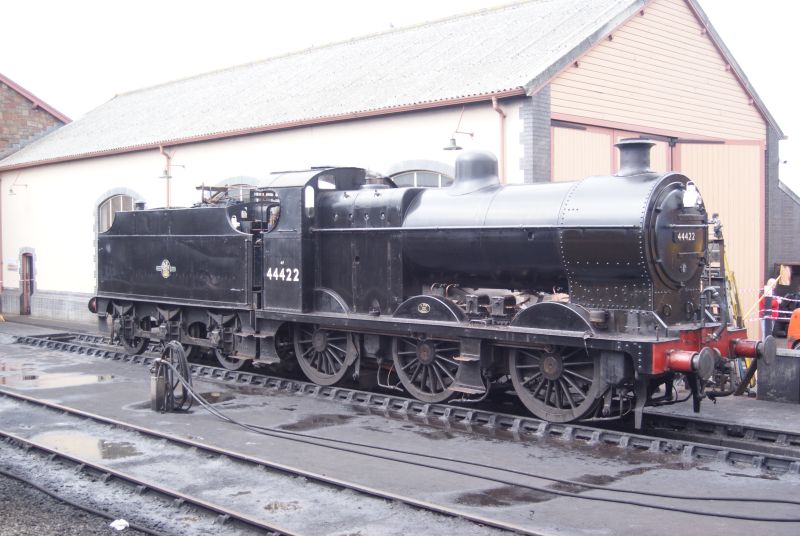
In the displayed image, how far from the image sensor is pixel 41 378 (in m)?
13.6

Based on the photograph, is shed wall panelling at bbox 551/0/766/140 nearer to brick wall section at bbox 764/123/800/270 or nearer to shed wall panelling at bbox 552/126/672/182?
shed wall panelling at bbox 552/126/672/182

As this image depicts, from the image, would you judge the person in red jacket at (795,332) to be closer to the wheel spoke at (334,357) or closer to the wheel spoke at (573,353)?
the wheel spoke at (573,353)

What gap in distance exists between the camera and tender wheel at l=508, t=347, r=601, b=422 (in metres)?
9.09

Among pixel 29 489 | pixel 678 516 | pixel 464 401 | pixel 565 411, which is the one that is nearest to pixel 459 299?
pixel 464 401

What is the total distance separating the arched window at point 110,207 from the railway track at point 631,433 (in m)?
13.6

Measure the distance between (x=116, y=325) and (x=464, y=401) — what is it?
331 inches

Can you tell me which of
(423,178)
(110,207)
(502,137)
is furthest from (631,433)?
(110,207)

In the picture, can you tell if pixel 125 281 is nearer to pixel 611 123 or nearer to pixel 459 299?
pixel 459 299

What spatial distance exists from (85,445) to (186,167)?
13.0 m

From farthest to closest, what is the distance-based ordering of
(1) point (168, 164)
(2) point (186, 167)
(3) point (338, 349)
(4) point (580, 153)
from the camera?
(1) point (168, 164) < (2) point (186, 167) < (4) point (580, 153) < (3) point (338, 349)

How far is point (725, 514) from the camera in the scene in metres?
6.27

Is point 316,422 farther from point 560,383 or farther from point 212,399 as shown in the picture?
point 560,383

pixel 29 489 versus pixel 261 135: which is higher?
pixel 261 135

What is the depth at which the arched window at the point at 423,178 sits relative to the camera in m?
15.4
